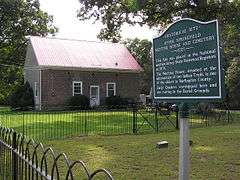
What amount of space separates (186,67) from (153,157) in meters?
6.38

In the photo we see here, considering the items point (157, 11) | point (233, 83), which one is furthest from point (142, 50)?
point (157, 11)

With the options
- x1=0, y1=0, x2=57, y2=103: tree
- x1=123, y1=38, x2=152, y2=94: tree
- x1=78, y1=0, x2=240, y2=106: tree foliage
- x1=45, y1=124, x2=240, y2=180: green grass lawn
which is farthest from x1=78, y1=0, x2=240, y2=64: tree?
x1=123, y1=38, x2=152, y2=94: tree

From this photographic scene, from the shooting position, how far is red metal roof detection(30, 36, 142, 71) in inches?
1601

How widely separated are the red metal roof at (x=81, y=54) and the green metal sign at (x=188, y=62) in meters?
33.9

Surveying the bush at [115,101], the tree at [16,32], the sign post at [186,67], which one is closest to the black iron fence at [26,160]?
the sign post at [186,67]

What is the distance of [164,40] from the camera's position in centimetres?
597

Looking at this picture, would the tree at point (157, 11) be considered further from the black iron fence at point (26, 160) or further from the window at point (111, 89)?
the black iron fence at point (26, 160)

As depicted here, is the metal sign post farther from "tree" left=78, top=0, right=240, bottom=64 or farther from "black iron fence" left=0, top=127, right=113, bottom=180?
"tree" left=78, top=0, right=240, bottom=64

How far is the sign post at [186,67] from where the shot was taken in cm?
500

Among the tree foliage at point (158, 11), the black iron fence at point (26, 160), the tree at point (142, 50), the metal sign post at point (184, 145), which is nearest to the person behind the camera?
the black iron fence at point (26, 160)

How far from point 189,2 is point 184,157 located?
2655 cm

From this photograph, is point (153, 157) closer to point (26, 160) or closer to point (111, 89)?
point (26, 160)

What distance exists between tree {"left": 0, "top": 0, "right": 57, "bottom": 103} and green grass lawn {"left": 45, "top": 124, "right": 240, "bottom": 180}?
3966 cm

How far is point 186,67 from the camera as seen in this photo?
535 centimetres
